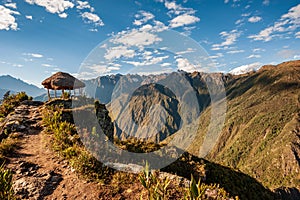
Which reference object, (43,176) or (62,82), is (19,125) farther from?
(62,82)

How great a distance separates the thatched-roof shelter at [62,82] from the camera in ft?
90.7

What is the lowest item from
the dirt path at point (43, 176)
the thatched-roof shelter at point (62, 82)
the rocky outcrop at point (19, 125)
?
the dirt path at point (43, 176)

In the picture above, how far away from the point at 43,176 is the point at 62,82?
20.8 meters

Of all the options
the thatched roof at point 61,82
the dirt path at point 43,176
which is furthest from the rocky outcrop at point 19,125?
the thatched roof at point 61,82

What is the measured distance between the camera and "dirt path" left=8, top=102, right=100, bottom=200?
24.6 ft

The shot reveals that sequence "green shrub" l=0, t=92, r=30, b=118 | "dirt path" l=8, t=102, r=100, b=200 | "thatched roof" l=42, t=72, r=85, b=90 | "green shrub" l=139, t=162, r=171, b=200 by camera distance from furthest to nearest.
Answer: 1. "thatched roof" l=42, t=72, r=85, b=90
2. "green shrub" l=0, t=92, r=30, b=118
3. "dirt path" l=8, t=102, r=100, b=200
4. "green shrub" l=139, t=162, r=171, b=200

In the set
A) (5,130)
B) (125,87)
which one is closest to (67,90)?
(5,130)

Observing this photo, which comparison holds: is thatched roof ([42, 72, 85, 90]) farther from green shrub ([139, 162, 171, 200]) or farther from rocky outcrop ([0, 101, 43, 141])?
green shrub ([139, 162, 171, 200])

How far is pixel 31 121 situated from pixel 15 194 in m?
10.8

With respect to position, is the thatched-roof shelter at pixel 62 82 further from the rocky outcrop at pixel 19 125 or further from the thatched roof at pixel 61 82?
the rocky outcrop at pixel 19 125

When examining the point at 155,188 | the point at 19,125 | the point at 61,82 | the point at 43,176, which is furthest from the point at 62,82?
the point at 155,188

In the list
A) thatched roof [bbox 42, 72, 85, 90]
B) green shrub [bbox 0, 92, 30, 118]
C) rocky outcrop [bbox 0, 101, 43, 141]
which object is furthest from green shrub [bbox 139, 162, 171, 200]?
thatched roof [bbox 42, 72, 85, 90]

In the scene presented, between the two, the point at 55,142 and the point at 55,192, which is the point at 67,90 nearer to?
the point at 55,142

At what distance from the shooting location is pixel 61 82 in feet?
90.9
